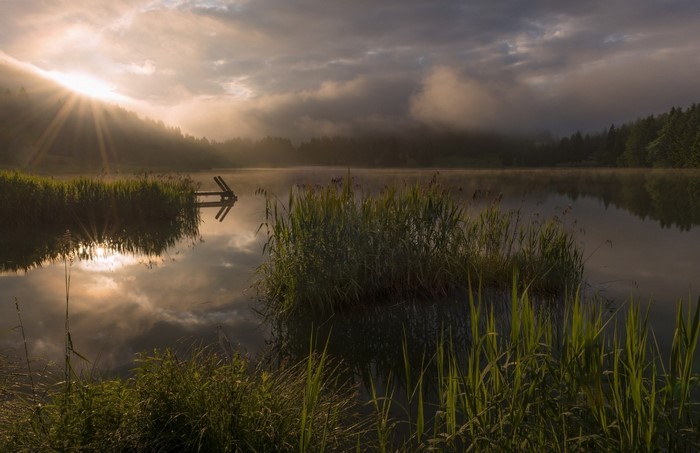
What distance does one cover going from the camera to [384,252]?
9219mm

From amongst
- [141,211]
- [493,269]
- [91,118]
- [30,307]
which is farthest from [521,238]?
[91,118]

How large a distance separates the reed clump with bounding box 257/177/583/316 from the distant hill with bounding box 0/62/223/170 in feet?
344

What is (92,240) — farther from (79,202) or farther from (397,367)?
(397,367)

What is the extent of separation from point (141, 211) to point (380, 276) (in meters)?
16.4

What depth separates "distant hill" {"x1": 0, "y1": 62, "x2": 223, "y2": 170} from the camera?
106 metres

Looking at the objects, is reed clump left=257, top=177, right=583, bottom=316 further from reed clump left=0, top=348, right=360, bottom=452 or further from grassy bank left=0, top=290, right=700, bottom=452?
reed clump left=0, top=348, right=360, bottom=452

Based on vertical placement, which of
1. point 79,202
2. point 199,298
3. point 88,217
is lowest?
point 199,298

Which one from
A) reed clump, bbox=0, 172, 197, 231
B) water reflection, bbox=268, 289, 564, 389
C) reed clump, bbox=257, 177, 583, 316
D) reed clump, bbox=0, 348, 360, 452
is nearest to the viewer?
reed clump, bbox=0, 348, 360, 452

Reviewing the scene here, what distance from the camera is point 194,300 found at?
939cm

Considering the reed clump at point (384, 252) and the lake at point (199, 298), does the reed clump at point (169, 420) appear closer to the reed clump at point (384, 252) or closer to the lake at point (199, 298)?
the lake at point (199, 298)

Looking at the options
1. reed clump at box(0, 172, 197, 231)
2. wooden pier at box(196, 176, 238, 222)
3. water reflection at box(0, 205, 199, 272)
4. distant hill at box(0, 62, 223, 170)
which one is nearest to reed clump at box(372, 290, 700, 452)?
water reflection at box(0, 205, 199, 272)

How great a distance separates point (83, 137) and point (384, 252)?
5723 inches

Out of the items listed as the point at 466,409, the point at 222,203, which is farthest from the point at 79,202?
the point at 466,409

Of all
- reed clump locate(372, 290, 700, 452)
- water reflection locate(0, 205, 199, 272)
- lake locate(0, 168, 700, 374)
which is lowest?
lake locate(0, 168, 700, 374)
